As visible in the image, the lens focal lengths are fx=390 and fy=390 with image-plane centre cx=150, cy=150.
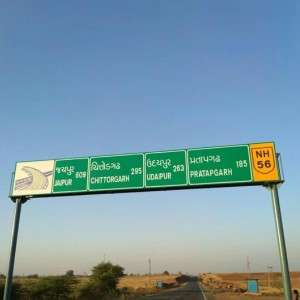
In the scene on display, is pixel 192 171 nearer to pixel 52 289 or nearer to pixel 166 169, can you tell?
pixel 166 169

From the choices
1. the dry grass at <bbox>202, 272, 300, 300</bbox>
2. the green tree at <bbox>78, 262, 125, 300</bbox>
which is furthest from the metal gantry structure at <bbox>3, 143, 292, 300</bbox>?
the green tree at <bbox>78, 262, 125, 300</bbox>

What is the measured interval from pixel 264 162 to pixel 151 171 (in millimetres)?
4154

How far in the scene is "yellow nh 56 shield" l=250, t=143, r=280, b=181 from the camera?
13.7 meters

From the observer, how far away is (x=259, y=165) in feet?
45.7

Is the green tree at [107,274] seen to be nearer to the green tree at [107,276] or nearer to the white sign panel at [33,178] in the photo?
the green tree at [107,276]

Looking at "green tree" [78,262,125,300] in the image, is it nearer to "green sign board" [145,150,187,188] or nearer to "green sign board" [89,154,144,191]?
"green sign board" [89,154,144,191]

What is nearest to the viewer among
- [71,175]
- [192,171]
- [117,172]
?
[192,171]

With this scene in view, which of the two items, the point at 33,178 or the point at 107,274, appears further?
the point at 107,274

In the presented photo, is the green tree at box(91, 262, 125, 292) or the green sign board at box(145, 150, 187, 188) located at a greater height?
the green sign board at box(145, 150, 187, 188)

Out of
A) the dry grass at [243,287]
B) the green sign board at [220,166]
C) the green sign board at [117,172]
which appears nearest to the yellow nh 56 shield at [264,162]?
the green sign board at [220,166]

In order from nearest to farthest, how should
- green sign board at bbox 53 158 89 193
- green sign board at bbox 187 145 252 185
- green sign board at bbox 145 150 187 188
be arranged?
green sign board at bbox 187 145 252 185 → green sign board at bbox 145 150 187 188 → green sign board at bbox 53 158 89 193

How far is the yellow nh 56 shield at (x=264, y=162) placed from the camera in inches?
540

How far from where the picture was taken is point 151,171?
48.7ft

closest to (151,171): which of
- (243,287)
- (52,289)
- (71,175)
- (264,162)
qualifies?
(71,175)
